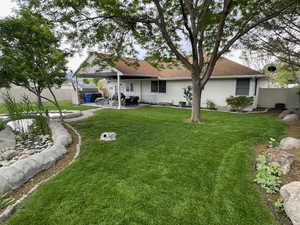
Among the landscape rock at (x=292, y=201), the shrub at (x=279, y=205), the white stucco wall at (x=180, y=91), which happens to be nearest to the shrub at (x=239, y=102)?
the white stucco wall at (x=180, y=91)

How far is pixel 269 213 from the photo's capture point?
226 centimetres

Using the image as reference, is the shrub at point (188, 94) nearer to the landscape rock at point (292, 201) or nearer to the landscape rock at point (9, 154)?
the landscape rock at point (292, 201)

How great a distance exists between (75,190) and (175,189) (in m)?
1.69

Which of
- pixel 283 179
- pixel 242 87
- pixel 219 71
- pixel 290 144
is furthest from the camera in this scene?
pixel 219 71

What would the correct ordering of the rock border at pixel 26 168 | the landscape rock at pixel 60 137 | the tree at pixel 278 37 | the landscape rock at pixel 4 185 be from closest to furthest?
the landscape rock at pixel 4 185, the rock border at pixel 26 168, the landscape rock at pixel 60 137, the tree at pixel 278 37

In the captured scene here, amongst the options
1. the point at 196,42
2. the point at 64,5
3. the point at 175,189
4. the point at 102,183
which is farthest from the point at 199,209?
the point at 64,5

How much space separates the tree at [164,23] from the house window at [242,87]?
14.1 ft

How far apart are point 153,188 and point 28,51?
19.4ft

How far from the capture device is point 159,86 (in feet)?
47.9

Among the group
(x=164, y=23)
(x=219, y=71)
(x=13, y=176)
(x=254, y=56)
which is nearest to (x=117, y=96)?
(x=219, y=71)

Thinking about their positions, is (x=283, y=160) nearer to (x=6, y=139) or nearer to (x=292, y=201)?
(x=292, y=201)

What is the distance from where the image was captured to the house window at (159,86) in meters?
14.3

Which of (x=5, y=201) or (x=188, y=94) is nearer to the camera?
(x=5, y=201)

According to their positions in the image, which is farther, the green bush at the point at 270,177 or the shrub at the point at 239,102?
the shrub at the point at 239,102
